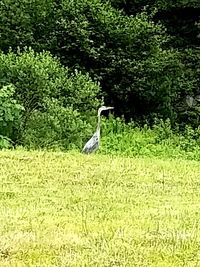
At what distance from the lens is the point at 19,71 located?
15.5m

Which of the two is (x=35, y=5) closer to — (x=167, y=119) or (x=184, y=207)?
(x=167, y=119)

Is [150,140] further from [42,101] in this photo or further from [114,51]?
[42,101]

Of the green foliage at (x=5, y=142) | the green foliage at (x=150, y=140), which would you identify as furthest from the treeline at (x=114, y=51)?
the green foliage at (x=5, y=142)

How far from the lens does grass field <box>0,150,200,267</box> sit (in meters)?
6.44

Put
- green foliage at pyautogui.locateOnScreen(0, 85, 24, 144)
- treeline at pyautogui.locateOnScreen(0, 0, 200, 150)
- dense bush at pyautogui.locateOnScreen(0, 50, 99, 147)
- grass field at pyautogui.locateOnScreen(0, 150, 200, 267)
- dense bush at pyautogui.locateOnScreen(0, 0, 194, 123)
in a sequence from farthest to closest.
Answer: dense bush at pyautogui.locateOnScreen(0, 0, 194, 123), treeline at pyautogui.locateOnScreen(0, 0, 200, 150), dense bush at pyautogui.locateOnScreen(0, 50, 99, 147), green foliage at pyautogui.locateOnScreen(0, 85, 24, 144), grass field at pyautogui.locateOnScreen(0, 150, 200, 267)

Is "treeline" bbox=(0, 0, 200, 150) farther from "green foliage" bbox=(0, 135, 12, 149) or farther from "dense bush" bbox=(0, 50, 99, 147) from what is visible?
"green foliage" bbox=(0, 135, 12, 149)

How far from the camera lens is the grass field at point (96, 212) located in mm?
6438

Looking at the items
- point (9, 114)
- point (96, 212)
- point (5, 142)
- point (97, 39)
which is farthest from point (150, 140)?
point (96, 212)

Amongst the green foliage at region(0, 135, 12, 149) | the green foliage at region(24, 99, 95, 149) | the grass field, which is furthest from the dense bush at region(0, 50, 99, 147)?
the grass field

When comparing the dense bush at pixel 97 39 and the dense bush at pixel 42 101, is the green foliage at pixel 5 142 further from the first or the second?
the dense bush at pixel 97 39

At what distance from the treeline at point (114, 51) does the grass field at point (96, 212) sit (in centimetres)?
510

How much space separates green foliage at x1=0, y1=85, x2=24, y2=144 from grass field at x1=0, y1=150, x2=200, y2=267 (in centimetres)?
265

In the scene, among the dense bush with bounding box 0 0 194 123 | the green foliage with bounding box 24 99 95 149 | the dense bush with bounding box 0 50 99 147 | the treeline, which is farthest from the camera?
the dense bush with bounding box 0 0 194 123

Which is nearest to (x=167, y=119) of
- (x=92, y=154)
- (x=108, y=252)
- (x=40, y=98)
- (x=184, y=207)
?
(x=40, y=98)
